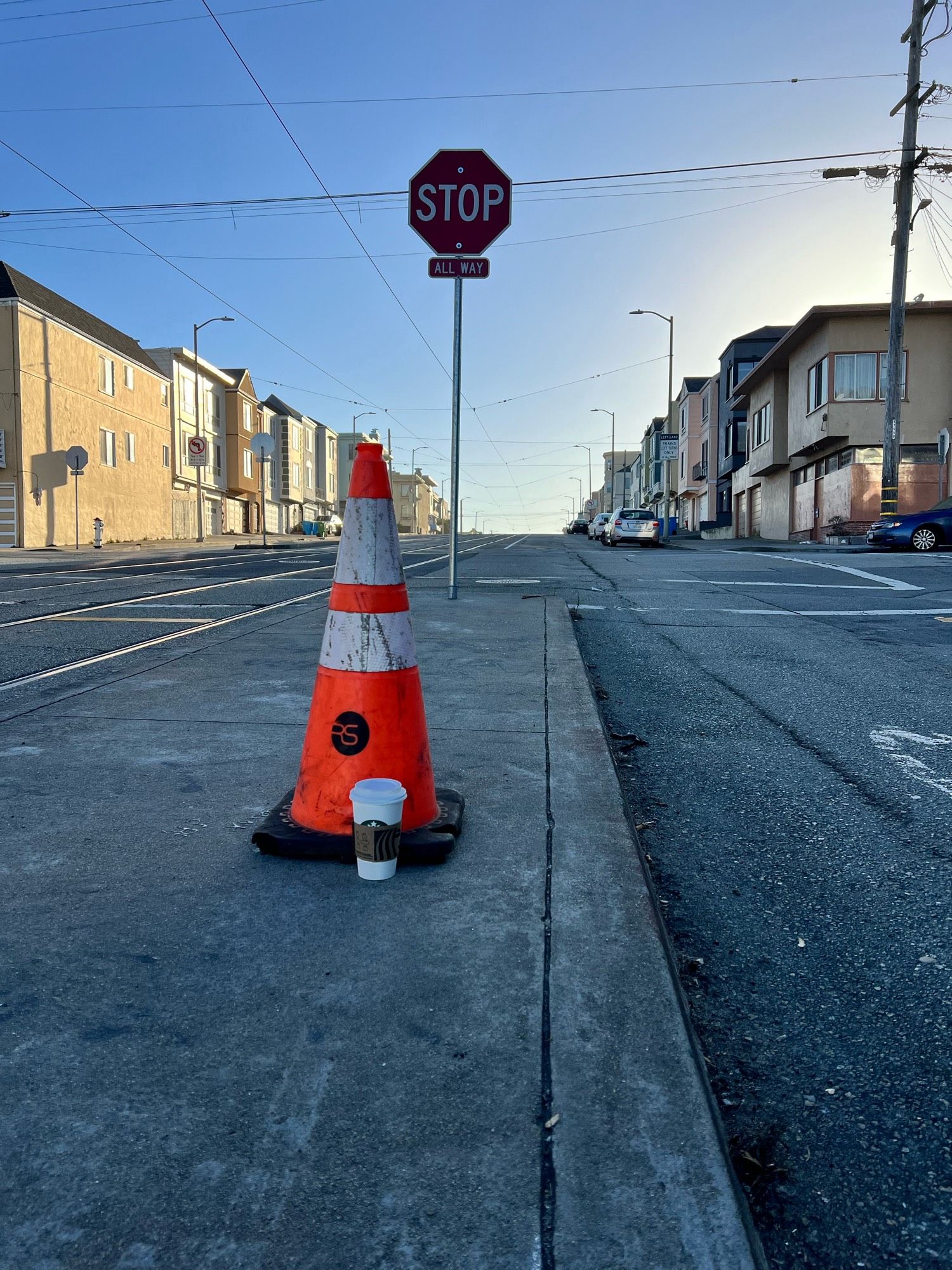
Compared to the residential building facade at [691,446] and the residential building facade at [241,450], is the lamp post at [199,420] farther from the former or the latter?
the residential building facade at [691,446]

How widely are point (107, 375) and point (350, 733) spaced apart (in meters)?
38.7

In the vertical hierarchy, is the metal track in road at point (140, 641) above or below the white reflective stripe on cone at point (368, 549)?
below

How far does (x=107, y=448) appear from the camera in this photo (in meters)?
37.1

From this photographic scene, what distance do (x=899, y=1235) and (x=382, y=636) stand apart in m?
1.94

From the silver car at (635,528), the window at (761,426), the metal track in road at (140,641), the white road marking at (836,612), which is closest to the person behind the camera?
the metal track in road at (140,641)

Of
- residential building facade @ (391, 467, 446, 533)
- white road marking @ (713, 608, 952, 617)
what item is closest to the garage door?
white road marking @ (713, 608, 952, 617)

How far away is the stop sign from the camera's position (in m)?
7.84

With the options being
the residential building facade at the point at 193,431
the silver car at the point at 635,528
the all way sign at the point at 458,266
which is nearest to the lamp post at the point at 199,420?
the residential building facade at the point at 193,431

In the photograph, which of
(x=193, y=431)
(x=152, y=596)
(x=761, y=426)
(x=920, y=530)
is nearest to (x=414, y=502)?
(x=193, y=431)

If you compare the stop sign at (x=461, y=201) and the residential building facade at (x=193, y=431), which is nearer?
the stop sign at (x=461, y=201)

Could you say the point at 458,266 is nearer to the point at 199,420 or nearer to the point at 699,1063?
the point at 699,1063

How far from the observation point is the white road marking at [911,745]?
12.1 ft

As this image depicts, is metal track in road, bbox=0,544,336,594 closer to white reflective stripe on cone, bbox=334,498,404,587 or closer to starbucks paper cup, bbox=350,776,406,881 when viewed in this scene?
white reflective stripe on cone, bbox=334,498,404,587

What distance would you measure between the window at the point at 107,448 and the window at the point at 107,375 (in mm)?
1597
